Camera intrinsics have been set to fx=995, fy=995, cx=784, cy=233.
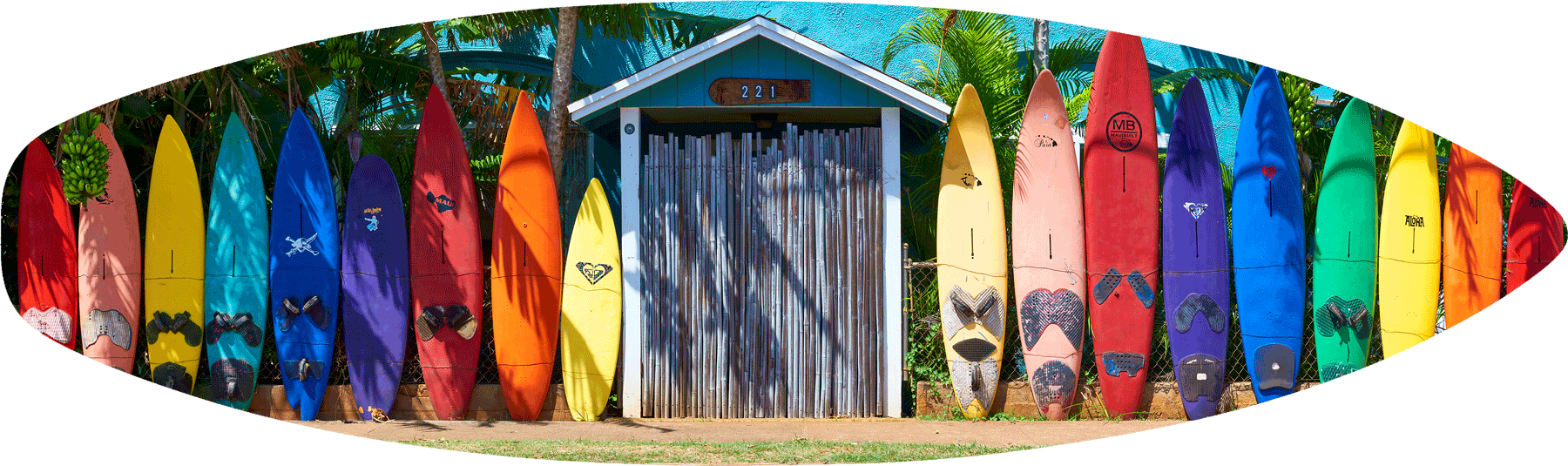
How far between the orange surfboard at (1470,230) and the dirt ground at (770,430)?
2090mm

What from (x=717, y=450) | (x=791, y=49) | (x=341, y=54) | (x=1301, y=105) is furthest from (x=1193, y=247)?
(x=341, y=54)

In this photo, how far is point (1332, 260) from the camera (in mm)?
6184

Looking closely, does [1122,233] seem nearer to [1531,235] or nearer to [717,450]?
[1531,235]

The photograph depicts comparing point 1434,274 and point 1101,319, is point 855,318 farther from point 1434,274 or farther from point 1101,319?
point 1434,274

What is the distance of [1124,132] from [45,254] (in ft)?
22.4

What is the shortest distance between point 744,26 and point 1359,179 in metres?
3.95

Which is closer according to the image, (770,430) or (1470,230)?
(770,430)

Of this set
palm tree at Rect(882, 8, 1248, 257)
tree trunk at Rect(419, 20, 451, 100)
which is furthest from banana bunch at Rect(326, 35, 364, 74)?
palm tree at Rect(882, 8, 1248, 257)

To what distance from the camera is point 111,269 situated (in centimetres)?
623

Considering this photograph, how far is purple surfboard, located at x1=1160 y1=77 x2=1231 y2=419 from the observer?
6.18 m

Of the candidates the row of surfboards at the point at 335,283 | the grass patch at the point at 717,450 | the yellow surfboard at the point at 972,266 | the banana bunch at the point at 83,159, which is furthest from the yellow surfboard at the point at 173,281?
the yellow surfboard at the point at 972,266

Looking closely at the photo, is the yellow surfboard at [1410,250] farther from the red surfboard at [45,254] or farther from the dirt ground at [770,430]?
the red surfboard at [45,254]

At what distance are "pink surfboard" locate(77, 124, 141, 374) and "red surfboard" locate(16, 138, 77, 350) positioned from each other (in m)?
0.07

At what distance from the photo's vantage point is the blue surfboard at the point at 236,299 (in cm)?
620
